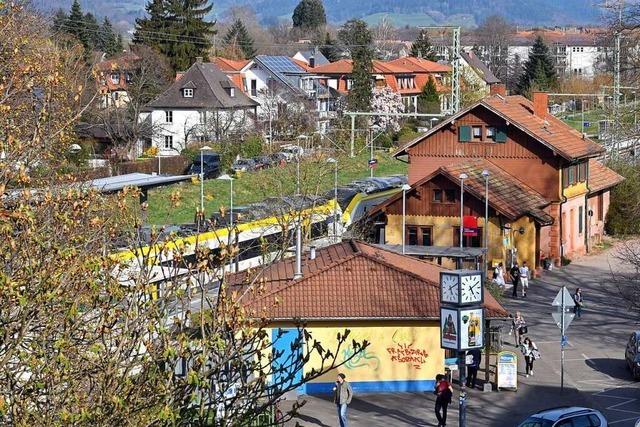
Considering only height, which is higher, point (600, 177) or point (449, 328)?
point (600, 177)

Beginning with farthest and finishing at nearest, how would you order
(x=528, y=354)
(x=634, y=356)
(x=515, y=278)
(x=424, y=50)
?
(x=424, y=50), (x=515, y=278), (x=634, y=356), (x=528, y=354)

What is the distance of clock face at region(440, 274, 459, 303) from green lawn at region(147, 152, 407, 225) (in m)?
23.1

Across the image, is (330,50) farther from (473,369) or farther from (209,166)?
(473,369)

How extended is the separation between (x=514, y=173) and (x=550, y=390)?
19.2 m

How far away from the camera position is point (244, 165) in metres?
68.3

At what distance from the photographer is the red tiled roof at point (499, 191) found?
40969 millimetres

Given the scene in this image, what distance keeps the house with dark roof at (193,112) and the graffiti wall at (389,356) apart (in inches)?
2129

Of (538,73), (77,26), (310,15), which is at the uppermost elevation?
(310,15)

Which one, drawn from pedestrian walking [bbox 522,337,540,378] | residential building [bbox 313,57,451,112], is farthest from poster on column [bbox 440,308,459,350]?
residential building [bbox 313,57,451,112]

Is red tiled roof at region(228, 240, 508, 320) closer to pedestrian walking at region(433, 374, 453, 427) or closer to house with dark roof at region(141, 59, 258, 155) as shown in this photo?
pedestrian walking at region(433, 374, 453, 427)

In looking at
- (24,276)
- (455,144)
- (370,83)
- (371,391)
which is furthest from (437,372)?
(370,83)

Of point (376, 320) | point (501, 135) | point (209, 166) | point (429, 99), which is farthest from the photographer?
point (429, 99)

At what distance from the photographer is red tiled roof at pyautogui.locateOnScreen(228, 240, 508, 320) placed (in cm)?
2575

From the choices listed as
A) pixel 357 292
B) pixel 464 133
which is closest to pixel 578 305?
pixel 357 292
